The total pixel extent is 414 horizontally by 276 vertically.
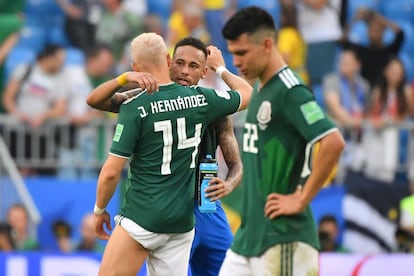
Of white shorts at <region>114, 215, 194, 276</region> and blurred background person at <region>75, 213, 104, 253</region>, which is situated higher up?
white shorts at <region>114, 215, 194, 276</region>

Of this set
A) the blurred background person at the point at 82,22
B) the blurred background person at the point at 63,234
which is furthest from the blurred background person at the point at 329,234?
the blurred background person at the point at 82,22

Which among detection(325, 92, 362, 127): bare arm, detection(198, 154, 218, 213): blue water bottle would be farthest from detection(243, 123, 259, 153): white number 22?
detection(325, 92, 362, 127): bare arm

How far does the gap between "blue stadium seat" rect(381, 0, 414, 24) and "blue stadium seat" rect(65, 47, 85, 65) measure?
447 centimetres

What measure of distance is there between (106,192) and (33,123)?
6152 mm

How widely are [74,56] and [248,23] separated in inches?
326

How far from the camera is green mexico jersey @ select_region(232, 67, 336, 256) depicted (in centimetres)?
690

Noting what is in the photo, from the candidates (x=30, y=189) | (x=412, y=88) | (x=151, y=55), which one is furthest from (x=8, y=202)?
(x=151, y=55)

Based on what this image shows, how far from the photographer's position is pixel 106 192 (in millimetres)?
8141

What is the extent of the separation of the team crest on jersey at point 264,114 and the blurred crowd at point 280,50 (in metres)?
7.16

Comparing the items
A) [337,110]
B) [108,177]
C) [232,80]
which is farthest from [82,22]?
[108,177]

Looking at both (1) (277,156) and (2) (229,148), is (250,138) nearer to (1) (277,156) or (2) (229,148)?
(1) (277,156)

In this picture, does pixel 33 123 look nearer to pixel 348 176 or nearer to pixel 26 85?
pixel 26 85

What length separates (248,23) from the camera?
704cm

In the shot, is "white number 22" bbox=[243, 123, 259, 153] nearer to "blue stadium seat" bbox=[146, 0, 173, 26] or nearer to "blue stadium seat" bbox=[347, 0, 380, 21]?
"blue stadium seat" bbox=[146, 0, 173, 26]
